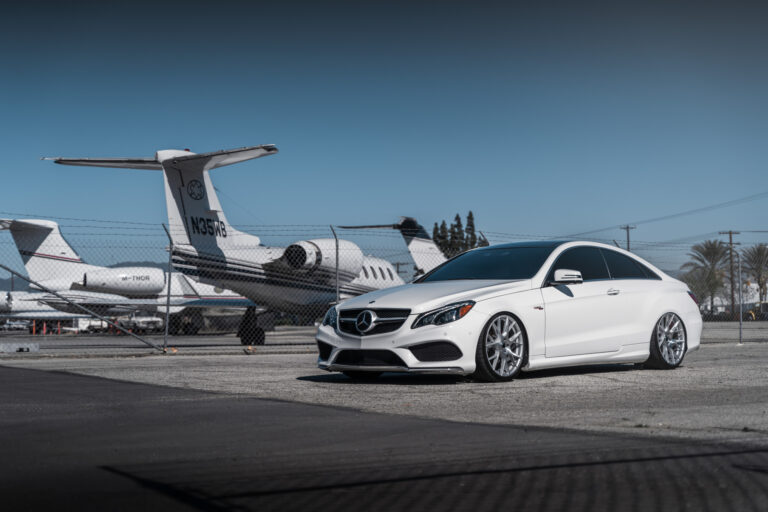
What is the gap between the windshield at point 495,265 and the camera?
9648 millimetres

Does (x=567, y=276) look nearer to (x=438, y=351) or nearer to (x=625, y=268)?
(x=625, y=268)

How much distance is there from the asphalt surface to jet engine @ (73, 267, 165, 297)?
25.9 metres

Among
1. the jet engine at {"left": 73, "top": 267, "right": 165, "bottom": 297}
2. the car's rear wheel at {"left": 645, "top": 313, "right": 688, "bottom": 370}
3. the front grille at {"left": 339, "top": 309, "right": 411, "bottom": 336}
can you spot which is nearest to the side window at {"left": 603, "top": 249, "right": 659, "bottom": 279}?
the car's rear wheel at {"left": 645, "top": 313, "right": 688, "bottom": 370}

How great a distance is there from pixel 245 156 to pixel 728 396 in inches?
561

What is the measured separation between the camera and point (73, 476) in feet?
12.8

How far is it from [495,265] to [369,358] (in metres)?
2.14

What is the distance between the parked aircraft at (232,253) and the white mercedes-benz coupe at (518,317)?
9890 millimetres

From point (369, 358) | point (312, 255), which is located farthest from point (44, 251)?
point (369, 358)

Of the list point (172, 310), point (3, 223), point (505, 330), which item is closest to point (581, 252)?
point (505, 330)

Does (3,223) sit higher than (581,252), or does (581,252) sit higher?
(3,223)

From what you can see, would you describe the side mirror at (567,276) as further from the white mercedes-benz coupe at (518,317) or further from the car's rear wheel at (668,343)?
the car's rear wheel at (668,343)

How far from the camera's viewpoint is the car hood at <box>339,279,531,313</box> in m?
8.63

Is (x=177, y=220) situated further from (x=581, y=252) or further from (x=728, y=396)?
(x=728, y=396)

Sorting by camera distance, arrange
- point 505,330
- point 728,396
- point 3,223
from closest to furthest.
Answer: point 728,396, point 505,330, point 3,223
